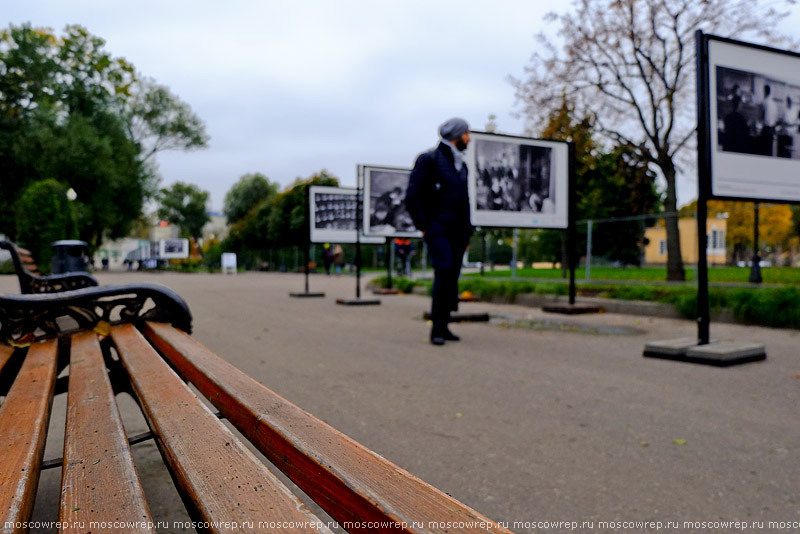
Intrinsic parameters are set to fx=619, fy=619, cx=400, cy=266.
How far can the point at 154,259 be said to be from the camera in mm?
52938

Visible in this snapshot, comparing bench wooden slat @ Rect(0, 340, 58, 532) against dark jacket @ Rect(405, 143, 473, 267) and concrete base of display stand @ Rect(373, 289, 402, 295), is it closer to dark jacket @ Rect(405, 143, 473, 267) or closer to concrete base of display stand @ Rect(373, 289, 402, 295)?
dark jacket @ Rect(405, 143, 473, 267)

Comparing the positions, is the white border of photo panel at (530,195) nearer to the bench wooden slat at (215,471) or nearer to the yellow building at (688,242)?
the yellow building at (688,242)

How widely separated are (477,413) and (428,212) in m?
3.10

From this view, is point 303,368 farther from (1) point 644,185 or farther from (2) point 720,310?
(1) point 644,185

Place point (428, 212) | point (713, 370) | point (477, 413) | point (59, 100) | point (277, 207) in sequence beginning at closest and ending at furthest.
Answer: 1. point (477, 413)
2. point (713, 370)
3. point (428, 212)
4. point (59, 100)
5. point (277, 207)

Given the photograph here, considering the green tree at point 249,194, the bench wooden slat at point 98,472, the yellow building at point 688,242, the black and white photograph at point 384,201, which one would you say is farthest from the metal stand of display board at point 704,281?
the green tree at point 249,194

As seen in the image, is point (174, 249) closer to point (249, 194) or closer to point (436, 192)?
point (249, 194)

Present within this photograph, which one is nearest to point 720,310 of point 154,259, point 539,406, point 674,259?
point 539,406

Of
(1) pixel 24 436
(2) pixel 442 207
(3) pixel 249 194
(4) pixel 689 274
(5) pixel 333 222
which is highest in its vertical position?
(3) pixel 249 194

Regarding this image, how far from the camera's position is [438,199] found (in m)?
6.10

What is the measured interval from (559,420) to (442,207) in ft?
10.6

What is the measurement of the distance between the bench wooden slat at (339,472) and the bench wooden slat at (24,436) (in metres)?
0.42

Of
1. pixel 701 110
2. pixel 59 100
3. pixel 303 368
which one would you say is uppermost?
pixel 59 100

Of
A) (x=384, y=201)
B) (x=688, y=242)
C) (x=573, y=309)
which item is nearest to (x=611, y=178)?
(x=688, y=242)
